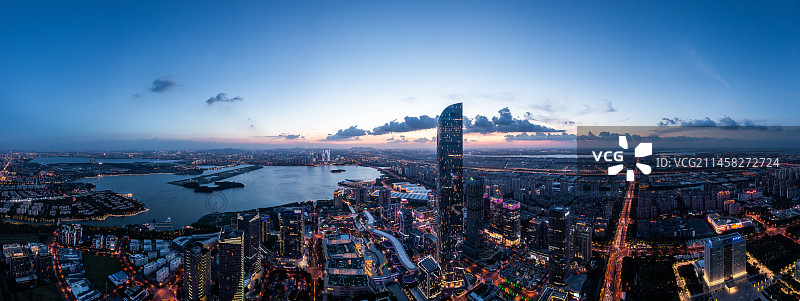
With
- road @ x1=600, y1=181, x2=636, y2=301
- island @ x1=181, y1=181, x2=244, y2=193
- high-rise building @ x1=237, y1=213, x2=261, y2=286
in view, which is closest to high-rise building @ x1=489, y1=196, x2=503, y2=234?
road @ x1=600, y1=181, x2=636, y2=301

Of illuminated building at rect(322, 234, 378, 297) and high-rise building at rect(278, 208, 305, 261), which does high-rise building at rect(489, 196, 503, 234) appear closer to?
illuminated building at rect(322, 234, 378, 297)

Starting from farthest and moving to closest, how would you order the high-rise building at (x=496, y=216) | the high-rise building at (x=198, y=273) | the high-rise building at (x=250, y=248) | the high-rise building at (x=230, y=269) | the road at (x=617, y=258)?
the high-rise building at (x=496, y=216), the high-rise building at (x=250, y=248), the road at (x=617, y=258), the high-rise building at (x=198, y=273), the high-rise building at (x=230, y=269)

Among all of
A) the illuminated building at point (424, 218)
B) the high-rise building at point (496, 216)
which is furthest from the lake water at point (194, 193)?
the high-rise building at point (496, 216)

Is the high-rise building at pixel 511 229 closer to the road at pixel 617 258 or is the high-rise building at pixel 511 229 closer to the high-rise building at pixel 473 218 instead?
the high-rise building at pixel 473 218

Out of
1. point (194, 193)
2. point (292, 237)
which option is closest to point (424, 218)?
point (292, 237)

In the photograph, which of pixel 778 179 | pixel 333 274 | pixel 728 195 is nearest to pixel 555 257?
pixel 333 274

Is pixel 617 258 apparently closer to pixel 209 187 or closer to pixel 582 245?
pixel 582 245
